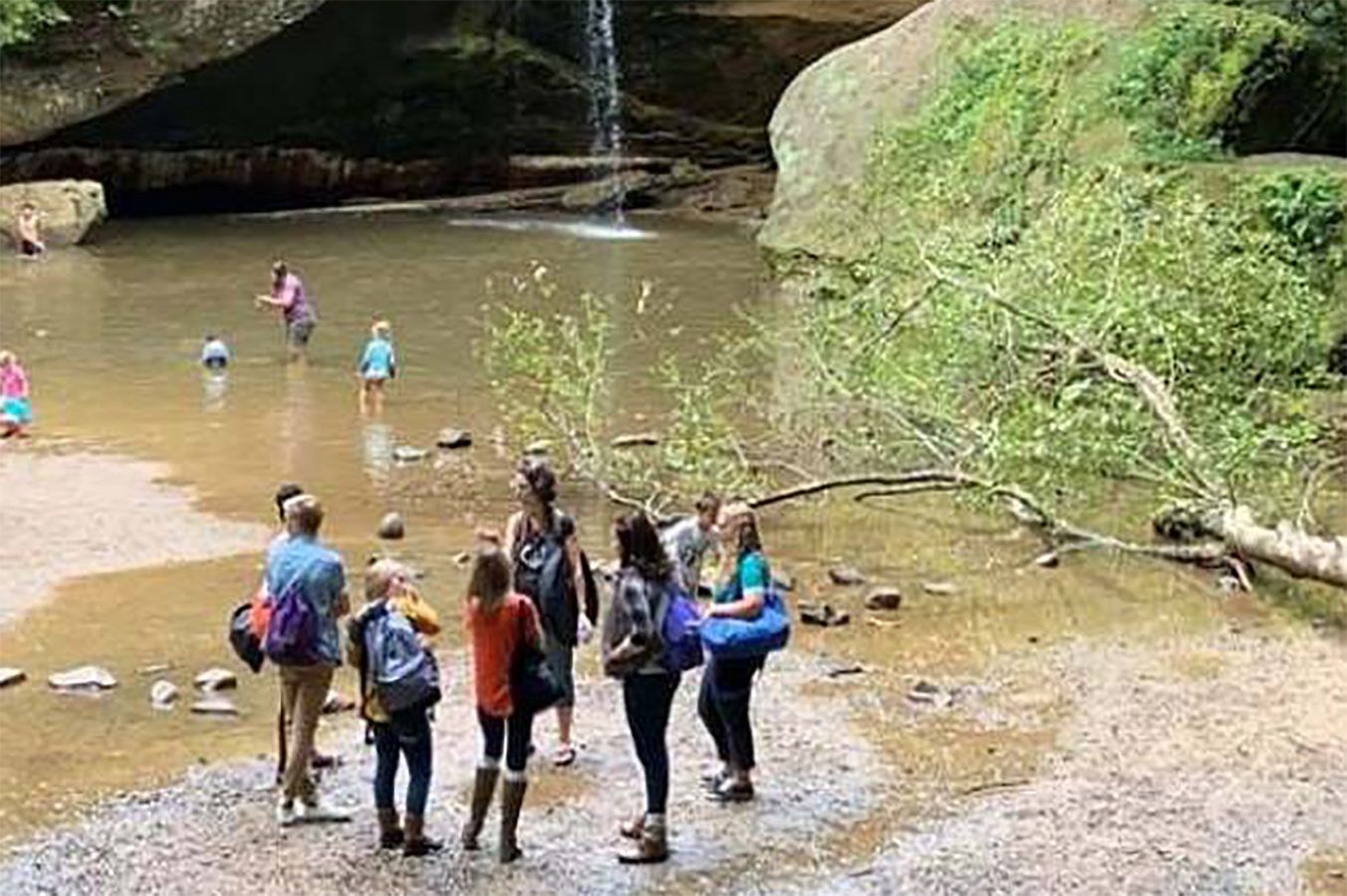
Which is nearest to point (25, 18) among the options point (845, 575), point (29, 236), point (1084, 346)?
point (29, 236)

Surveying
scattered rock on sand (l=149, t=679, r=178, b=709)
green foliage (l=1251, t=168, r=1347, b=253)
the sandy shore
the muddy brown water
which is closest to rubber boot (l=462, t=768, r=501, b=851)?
the muddy brown water

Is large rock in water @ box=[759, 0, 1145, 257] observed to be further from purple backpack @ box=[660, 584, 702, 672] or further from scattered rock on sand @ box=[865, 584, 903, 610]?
purple backpack @ box=[660, 584, 702, 672]

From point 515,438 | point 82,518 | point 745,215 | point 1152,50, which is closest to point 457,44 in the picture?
point 745,215

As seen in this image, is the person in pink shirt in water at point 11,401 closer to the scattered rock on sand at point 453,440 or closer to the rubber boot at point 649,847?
the scattered rock on sand at point 453,440

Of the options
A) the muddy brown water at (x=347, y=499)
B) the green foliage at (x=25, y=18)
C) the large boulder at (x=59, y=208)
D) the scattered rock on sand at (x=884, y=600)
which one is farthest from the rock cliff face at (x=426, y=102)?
the scattered rock on sand at (x=884, y=600)

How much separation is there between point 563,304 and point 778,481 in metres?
10.4

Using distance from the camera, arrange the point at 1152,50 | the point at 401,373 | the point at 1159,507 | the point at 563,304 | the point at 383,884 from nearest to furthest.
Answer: the point at 383,884 → the point at 1159,507 → the point at 401,373 → the point at 1152,50 → the point at 563,304

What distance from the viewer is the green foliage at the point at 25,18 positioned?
3291 cm

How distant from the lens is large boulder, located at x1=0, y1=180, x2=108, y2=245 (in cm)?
3167

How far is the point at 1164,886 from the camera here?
8.55 metres

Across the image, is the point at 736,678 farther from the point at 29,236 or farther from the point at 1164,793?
the point at 29,236

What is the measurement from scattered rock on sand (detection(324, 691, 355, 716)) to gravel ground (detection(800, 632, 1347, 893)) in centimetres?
303

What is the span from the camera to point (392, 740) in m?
8.74

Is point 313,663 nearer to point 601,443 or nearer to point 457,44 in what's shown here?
point 601,443
